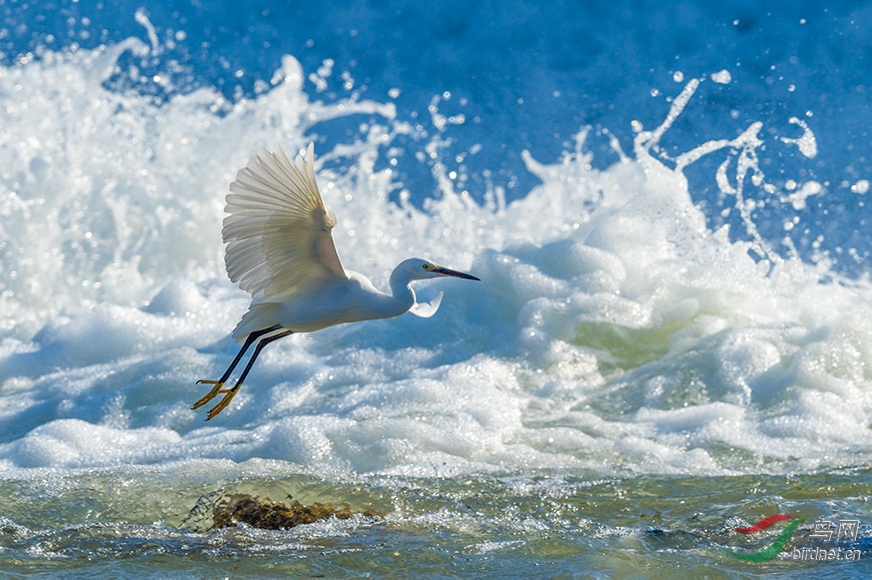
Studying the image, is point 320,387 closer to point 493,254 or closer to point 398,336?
point 398,336

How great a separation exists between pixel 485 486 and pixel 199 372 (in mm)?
2358

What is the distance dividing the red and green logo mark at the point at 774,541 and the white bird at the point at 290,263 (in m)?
1.32

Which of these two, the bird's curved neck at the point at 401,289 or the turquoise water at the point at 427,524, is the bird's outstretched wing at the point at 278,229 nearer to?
the bird's curved neck at the point at 401,289

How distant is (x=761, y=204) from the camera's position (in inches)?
343

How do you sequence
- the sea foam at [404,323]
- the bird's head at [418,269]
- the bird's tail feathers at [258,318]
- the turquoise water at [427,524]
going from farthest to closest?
the sea foam at [404,323] → the bird's tail feathers at [258,318] → the bird's head at [418,269] → the turquoise water at [427,524]

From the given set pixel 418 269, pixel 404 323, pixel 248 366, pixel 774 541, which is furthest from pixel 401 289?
pixel 404 323

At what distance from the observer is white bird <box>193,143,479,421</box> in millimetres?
3223

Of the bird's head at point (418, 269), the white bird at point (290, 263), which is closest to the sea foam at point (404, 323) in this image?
the white bird at point (290, 263)

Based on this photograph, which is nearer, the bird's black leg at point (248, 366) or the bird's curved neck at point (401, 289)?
the bird's curved neck at point (401, 289)

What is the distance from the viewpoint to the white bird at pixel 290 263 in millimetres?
3223

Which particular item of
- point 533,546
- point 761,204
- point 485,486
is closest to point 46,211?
point 485,486

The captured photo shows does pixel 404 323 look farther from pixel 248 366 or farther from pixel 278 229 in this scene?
pixel 278 229

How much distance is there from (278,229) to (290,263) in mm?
226

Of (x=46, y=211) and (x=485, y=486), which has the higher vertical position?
(x=46, y=211)
